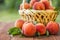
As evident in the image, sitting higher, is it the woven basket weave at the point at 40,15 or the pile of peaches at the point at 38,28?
the woven basket weave at the point at 40,15

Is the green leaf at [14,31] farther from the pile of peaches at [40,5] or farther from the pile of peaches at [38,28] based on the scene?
the pile of peaches at [40,5]

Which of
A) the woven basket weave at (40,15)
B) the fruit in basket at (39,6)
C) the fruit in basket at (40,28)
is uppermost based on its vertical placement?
the fruit in basket at (39,6)

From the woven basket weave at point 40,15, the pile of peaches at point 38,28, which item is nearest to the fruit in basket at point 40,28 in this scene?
the pile of peaches at point 38,28

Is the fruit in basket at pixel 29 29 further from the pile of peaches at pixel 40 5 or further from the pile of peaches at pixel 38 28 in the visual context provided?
the pile of peaches at pixel 40 5

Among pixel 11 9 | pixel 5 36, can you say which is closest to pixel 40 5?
pixel 5 36

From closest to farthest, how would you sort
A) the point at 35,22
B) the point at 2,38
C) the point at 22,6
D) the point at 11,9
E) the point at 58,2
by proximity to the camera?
the point at 2,38, the point at 35,22, the point at 22,6, the point at 58,2, the point at 11,9

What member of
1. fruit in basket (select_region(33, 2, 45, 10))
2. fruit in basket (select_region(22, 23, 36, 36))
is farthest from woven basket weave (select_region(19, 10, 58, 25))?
fruit in basket (select_region(22, 23, 36, 36))

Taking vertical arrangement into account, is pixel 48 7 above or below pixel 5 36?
above

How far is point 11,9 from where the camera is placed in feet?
20.0

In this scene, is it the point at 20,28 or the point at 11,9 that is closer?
the point at 20,28

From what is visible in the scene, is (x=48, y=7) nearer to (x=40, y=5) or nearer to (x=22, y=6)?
(x=40, y=5)

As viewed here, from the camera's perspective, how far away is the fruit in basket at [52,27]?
126cm

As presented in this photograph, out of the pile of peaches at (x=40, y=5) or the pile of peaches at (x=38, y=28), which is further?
the pile of peaches at (x=40, y=5)

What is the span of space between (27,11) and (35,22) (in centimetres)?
10
